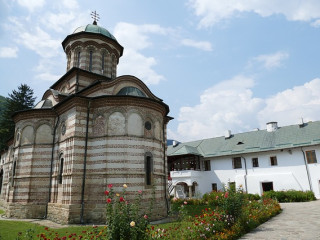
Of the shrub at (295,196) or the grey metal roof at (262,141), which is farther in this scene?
the grey metal roof at (262,141)

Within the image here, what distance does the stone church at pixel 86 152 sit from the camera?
10.6 m

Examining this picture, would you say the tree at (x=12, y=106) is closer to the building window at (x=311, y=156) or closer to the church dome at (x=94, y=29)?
the church dome at (x=94, y=29)

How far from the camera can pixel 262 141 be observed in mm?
21766

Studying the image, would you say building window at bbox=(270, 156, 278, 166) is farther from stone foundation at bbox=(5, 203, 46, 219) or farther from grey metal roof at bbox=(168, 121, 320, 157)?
stone foundation at bbox=(5, 203, 46, 219)

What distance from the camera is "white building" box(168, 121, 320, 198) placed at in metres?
18.7

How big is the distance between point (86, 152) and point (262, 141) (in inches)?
654

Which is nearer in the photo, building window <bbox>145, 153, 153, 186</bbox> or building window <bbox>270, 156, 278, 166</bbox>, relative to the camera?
building window <bbox>145, 153, 153, 186</bbox>

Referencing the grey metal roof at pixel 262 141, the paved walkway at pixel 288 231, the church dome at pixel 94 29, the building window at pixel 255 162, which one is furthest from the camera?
the building window at pixel 255 162

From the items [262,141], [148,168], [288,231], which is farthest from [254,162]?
[288,231]

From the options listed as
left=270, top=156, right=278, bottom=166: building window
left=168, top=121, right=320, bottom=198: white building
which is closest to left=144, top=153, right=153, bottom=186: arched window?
left=168, top=121, right=320, bottom=198: white building

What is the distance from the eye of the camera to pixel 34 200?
12312 mm

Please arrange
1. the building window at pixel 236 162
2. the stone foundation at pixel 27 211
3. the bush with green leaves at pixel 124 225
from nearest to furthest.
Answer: the bush with green leaves at pixel 124 225
the stone foundation at pixel 27 211
the building window at pixel 236 162

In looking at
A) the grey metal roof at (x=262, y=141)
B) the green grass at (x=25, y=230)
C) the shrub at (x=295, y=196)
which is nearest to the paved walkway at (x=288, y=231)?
the green grass at (x=25, y=230)

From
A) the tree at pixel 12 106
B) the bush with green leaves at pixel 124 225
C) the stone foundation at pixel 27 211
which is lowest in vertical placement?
the stone foundation at pixel 27 211
